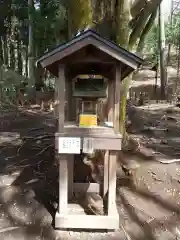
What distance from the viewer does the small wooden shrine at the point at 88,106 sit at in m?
3.07

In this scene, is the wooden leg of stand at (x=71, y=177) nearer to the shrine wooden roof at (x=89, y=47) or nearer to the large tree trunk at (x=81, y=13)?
the shrine wooden roof at (x=89, y=47)

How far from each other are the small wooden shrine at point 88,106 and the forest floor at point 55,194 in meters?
0.24

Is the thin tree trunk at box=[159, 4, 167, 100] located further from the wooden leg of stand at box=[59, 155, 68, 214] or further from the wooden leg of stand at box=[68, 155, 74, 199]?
the wooden leg of stand at box=[59, 155, 68, 214]

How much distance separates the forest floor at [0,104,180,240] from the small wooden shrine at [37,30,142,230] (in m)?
0.24

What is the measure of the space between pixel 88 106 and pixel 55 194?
1.55 metres

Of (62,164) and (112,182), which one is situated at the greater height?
(62,164)

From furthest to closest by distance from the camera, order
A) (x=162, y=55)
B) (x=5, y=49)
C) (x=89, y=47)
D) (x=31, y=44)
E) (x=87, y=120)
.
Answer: (x=5, y=49) → (x=162, y=55) → (x=31, y=44) → (x=87, y=120) → (x=89, y=47)

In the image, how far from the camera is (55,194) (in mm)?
4254

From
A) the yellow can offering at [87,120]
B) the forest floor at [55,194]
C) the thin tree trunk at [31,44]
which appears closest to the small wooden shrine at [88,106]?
the yellow can offering at [87,120]

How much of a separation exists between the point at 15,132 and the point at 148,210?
17.3 feet

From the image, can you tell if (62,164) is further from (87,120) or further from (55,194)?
(55,194)

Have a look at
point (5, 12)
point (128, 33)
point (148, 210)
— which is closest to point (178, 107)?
point (128, 33)

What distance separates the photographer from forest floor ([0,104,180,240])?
11.7ft

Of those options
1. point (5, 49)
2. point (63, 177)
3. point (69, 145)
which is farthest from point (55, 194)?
point (5, 49)
